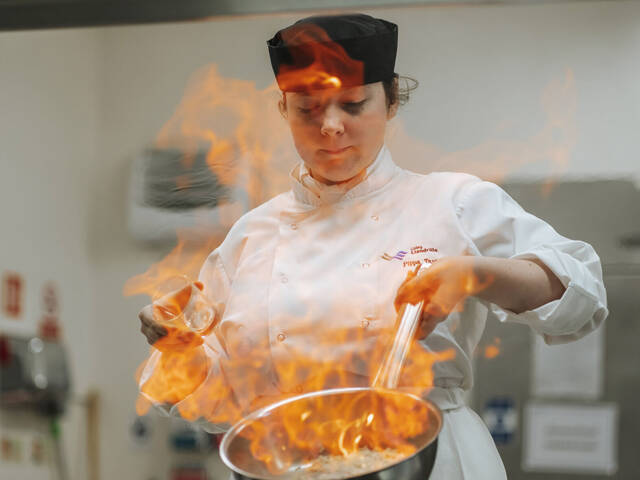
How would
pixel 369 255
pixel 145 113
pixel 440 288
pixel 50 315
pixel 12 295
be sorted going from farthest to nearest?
1. pixel 50 315
2. pixel 12 295
3. pixel 145 113
4. pixel 369 255
5. pixel 440 288

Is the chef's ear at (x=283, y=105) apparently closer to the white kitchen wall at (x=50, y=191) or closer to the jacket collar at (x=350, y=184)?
the jacket collar at (x=350, y=184)

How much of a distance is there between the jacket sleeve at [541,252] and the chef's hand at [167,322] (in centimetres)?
23

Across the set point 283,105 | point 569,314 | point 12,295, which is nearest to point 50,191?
point 12,295

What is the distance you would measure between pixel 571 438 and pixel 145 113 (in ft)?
3.41

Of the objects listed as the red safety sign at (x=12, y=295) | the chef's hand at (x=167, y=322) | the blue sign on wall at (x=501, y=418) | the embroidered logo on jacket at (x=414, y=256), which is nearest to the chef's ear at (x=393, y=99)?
the embroidered logo on jacket at (x=414, y=256)

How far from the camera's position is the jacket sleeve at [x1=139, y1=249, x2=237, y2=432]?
0.67 metres

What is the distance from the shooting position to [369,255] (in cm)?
66

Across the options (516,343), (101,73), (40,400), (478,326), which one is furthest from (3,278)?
(478,326)

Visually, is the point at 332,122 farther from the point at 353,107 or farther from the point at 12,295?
the point at 12,295

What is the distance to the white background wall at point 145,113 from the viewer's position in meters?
0.92

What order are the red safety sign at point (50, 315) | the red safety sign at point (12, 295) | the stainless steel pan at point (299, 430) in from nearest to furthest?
the stainless steel pan at point (299, 430) < the red safety sign at point (12, 295) < the red safety sign at point (50, 315)

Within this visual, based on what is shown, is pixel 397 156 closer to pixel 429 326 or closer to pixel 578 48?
pixel 429 326

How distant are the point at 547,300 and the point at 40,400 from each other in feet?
4.57

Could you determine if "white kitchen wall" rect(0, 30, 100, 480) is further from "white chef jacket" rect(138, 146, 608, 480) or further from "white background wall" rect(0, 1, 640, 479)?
"white chef jacket" rect(138, 146, 608, 480)
